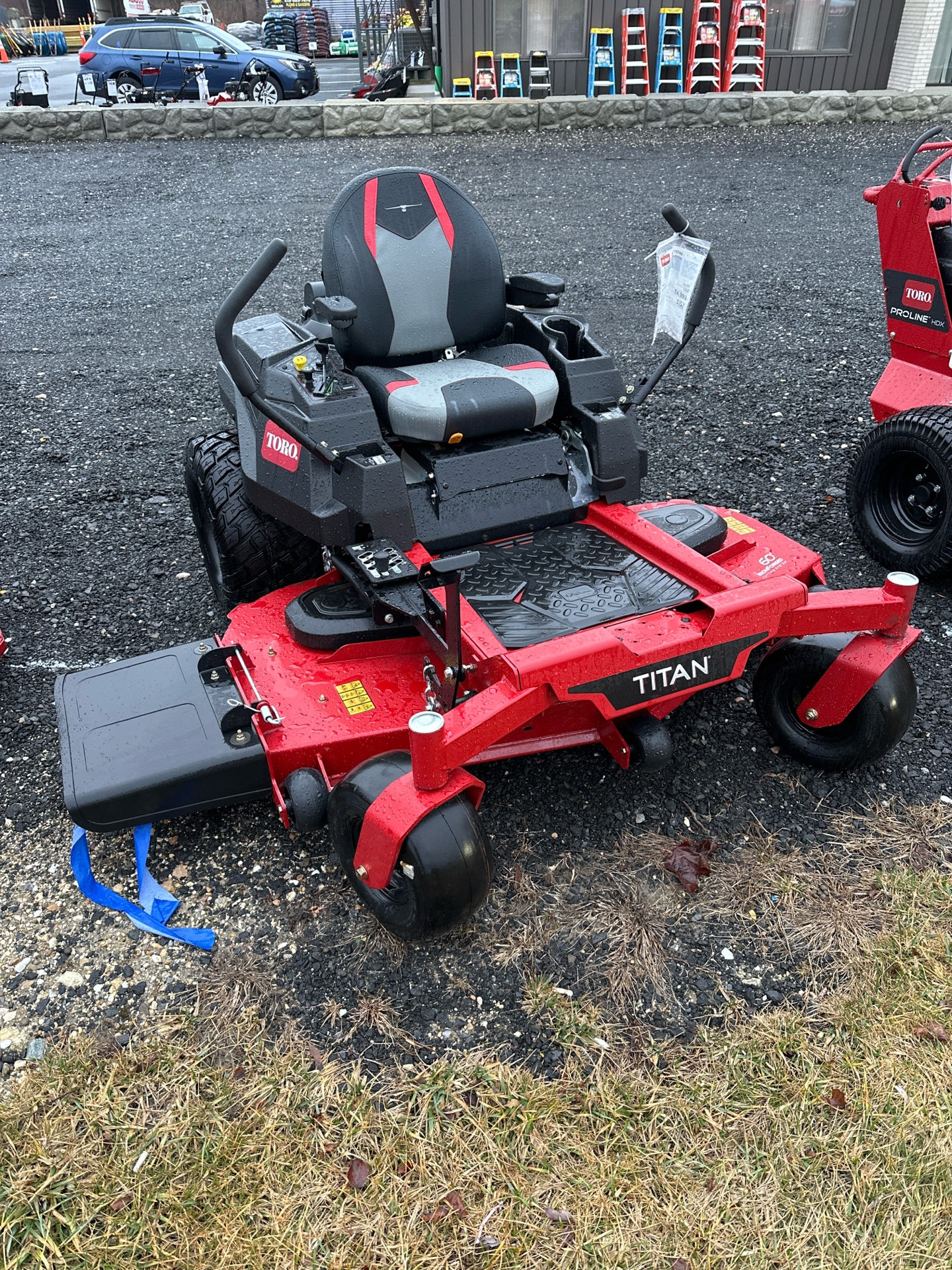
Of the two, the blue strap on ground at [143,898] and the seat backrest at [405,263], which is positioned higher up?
the seat backrest at [405,263]

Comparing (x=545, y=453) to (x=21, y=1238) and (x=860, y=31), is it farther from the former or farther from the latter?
(x=860, y=31)

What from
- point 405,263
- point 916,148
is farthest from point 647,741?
point 916,148

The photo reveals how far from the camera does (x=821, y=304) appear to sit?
21.7ft

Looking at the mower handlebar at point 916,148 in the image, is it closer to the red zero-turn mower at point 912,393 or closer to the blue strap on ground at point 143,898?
the red zero-turn mower at point 912,393

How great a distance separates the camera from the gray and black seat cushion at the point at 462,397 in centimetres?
300

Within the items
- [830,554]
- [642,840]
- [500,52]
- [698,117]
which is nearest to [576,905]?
[642,840]

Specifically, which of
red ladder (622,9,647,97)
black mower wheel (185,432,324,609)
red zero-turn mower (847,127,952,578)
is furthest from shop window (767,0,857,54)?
black mower wheel (185,432,324,609)

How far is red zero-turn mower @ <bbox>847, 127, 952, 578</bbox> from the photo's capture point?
11.6ft

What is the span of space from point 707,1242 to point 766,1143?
0.25 m

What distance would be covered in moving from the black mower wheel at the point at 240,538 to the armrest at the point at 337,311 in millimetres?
578

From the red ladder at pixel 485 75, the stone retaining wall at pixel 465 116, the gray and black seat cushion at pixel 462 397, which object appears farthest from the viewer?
the red ladder at pixel 485 75

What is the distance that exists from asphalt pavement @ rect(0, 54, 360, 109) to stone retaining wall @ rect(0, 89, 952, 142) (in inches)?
146

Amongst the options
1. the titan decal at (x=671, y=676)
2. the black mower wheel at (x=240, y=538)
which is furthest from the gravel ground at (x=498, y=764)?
the titan decal at (x=671, y=676)

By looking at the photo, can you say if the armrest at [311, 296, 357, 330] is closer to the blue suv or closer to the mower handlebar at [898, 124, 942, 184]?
the mower handlebar at [898, 124, 942, 184]
